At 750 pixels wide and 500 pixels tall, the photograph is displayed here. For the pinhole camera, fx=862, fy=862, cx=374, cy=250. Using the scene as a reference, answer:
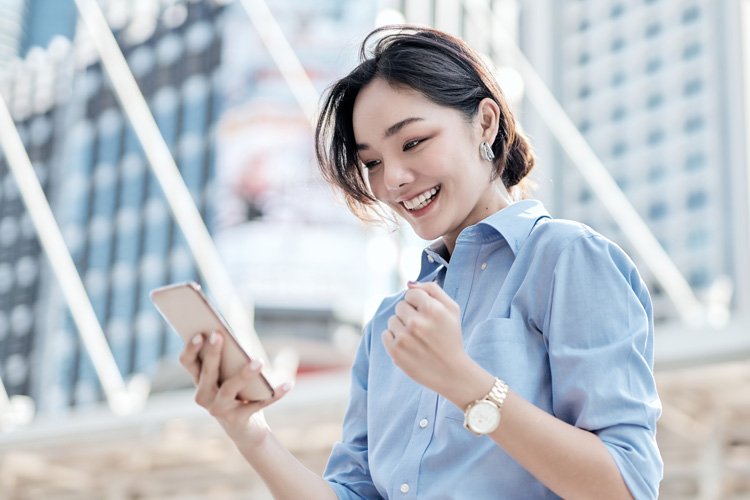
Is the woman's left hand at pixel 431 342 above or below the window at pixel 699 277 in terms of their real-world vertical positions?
above

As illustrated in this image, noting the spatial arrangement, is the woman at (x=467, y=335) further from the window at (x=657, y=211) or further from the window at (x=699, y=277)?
the window at (x=657, y=211)

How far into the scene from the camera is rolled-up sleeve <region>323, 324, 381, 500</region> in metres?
1.02

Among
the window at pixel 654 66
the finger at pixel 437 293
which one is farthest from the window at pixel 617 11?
the finger at pixel 437 293

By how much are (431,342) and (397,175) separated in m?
0.27

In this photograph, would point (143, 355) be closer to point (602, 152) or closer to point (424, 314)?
point (602, 152)

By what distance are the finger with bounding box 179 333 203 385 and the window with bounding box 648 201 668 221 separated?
41048 mm

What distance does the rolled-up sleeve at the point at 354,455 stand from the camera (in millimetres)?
1024

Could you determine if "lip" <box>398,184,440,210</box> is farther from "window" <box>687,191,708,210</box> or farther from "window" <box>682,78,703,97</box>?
"window" <box>682,78,703,97</box>

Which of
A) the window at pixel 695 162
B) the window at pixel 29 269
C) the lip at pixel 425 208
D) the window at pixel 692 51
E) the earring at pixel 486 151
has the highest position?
the earring at pixel 486 151

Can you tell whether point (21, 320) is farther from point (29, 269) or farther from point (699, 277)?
point (699, 277)

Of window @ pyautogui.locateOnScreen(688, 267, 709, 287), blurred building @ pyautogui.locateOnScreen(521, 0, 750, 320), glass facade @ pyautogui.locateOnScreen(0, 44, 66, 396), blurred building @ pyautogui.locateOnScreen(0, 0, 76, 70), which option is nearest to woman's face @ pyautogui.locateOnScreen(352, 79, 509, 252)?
blurred building @ pyautogui.locateOnScreen(521, 0, 750, 320)

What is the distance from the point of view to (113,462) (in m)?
6.44

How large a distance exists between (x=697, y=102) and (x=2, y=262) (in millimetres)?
37110

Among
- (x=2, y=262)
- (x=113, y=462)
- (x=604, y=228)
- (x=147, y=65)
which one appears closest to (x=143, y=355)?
(x=2, y=262)
